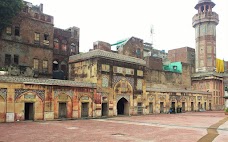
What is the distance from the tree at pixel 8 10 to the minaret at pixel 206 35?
3594cm

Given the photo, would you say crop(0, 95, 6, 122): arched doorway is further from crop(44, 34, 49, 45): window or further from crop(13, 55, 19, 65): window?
crop(44, 34, 49, 45): window

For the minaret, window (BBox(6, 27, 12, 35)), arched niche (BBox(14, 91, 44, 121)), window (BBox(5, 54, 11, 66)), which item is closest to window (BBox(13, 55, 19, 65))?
window (BBox(5, 54, 11, 66))

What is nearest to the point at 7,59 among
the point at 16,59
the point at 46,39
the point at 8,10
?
the point at 16,59

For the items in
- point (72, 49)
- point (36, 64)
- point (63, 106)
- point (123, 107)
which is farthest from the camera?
point (72, 49)

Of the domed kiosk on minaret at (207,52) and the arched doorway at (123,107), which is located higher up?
the domed kiosk on minaret at (207,52)

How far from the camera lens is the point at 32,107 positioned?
70.2ft

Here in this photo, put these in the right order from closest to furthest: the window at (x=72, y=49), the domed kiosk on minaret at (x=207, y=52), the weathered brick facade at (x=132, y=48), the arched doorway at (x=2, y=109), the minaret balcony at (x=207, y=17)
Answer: the arched doorway at (x=2, y=109) → the window at (x=72, y=49) → the weathered brick facade at (x=132, y=48) → the domed kiosk on minaret at (x=207, y=52) → the minaret balcony at (x=207, y=17)

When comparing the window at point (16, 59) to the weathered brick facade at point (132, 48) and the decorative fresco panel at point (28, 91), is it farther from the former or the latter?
the weathered brick facade at point (132, 48)

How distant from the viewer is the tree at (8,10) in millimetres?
25403

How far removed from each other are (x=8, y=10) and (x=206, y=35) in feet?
123

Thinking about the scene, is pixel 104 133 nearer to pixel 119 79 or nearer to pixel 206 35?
pixel 119 79

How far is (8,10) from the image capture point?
2569 cm

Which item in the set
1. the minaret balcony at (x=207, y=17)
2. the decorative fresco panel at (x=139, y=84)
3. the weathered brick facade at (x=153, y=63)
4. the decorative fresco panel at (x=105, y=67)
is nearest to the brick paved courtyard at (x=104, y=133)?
the decorative fresco panel at (x=105, y=67)

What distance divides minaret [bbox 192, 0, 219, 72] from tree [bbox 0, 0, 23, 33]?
35935 millimetres
